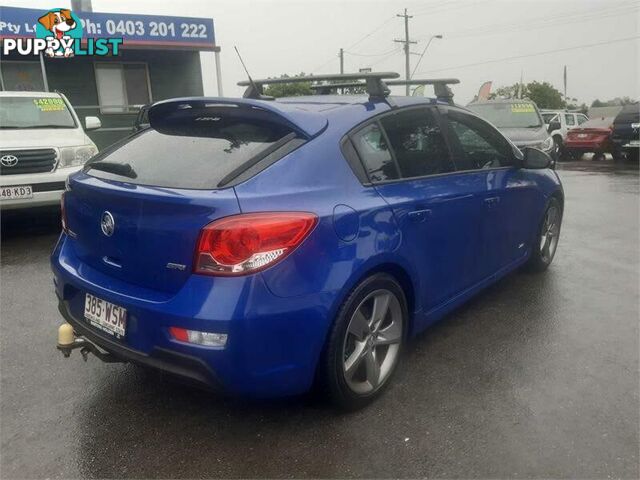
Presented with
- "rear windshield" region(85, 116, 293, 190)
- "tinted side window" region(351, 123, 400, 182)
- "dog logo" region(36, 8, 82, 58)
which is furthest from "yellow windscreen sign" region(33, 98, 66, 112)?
"dog logo" region(36, 8, 82, 58)

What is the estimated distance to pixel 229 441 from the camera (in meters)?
2.51

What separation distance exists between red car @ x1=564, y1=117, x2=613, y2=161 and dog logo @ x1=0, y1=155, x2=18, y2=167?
53.8ft

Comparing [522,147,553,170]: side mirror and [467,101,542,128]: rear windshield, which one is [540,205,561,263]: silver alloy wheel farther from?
[467,101,542,128]: rear windshield

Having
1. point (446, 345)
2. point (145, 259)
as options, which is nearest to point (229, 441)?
point (145, 259)

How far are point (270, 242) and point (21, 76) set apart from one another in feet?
50.9

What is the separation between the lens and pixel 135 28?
14516mm

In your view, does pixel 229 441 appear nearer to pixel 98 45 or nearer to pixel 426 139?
pixel 426 139

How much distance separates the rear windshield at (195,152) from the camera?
242 cm

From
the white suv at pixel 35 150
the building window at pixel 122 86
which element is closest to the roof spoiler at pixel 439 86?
the white suv at pixel 35 150

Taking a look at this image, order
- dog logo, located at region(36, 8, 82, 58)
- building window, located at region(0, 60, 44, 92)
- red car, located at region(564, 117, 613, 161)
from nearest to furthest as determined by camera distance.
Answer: dog logo, located at region(36, 8, 82, 58) → building window, located at region(0, 60, 44, 92) → red car, located at region(564, 117, 613, 161)

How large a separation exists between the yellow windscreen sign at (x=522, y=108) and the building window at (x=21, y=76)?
12.5m

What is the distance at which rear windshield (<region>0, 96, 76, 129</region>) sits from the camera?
7250 mm

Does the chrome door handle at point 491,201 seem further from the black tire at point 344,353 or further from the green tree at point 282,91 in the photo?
the green tree at point 282,91

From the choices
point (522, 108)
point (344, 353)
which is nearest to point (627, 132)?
point (522, 108)
